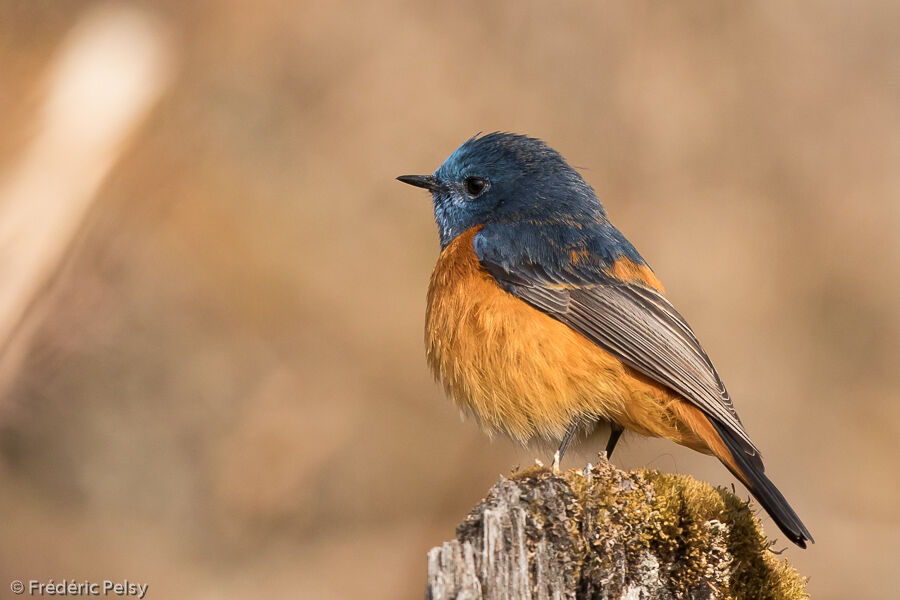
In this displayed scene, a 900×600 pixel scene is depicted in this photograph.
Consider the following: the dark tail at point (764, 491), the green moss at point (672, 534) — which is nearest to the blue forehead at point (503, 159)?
the dark tail at point (764, 491)

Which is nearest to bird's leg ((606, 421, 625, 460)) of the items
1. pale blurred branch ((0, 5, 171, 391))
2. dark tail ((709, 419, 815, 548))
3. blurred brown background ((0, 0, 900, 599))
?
dark tail ((709, 419, 815, 548))

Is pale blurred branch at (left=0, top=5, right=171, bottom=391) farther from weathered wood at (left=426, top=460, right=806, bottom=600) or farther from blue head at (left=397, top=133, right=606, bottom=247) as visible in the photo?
weathered wood at (left=426, top=460, right=806, bottom=600)

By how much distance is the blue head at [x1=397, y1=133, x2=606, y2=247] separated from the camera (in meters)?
5.68

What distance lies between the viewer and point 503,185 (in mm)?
5812

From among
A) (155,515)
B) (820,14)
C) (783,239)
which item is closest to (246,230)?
(155,515)

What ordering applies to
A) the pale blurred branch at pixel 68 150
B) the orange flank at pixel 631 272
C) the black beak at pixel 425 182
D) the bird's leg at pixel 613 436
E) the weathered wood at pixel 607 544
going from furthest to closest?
the pale blurred branch at pixel 68 150, the black beak at pixel 425 182, the orange flank at pixel 631 272, the bird's leg at pixel 613 436, the weathered wood at pixel 607 544

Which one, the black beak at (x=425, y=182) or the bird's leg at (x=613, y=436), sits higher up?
the black beak at (x=425, y=182)

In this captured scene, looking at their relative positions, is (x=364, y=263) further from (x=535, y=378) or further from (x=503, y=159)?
(x=535, y=378)

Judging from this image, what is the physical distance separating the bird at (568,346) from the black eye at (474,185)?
17.8 inches

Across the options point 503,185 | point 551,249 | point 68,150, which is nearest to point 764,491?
point 551,249

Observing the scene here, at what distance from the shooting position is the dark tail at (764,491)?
3.90m

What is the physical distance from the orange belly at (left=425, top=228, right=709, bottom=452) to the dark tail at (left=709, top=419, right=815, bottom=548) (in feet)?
0.70

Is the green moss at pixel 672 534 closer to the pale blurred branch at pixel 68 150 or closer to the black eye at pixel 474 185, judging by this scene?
the black eye at pixel 474 185

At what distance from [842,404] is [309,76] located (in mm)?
6240
